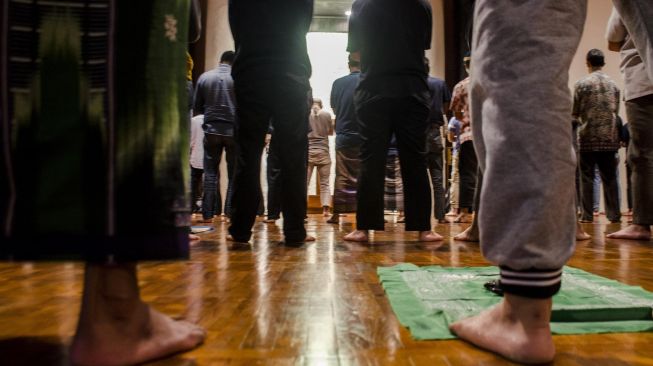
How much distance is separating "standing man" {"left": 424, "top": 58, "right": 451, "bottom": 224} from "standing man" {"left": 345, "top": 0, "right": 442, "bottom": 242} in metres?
1.33

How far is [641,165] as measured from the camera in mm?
2656

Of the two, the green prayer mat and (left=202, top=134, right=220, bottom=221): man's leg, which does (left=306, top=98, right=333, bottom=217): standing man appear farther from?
the green prayer mat

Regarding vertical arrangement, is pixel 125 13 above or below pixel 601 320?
above

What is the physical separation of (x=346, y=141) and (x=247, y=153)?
148 cm

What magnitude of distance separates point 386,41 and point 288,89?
1.76ft

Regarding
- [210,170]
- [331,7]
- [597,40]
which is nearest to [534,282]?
[210,170]

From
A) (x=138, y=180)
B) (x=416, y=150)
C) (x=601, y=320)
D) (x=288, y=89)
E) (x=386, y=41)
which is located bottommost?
(x=601, y=320)

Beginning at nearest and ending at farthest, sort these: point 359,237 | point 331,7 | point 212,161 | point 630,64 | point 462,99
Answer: point 359,237, point 630,64, point 462,99, point 212,161, point 331,7

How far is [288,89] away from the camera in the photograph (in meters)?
2.23

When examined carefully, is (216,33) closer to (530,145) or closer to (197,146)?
(197,146)

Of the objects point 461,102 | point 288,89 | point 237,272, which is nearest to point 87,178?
point 237,272

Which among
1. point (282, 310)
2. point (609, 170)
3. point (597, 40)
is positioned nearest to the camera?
point (282, 310)

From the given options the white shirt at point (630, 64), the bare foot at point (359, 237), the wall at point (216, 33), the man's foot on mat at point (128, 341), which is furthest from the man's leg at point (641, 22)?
the wall at point (216, 33)

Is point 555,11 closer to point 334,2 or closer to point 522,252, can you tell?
point 522,252
